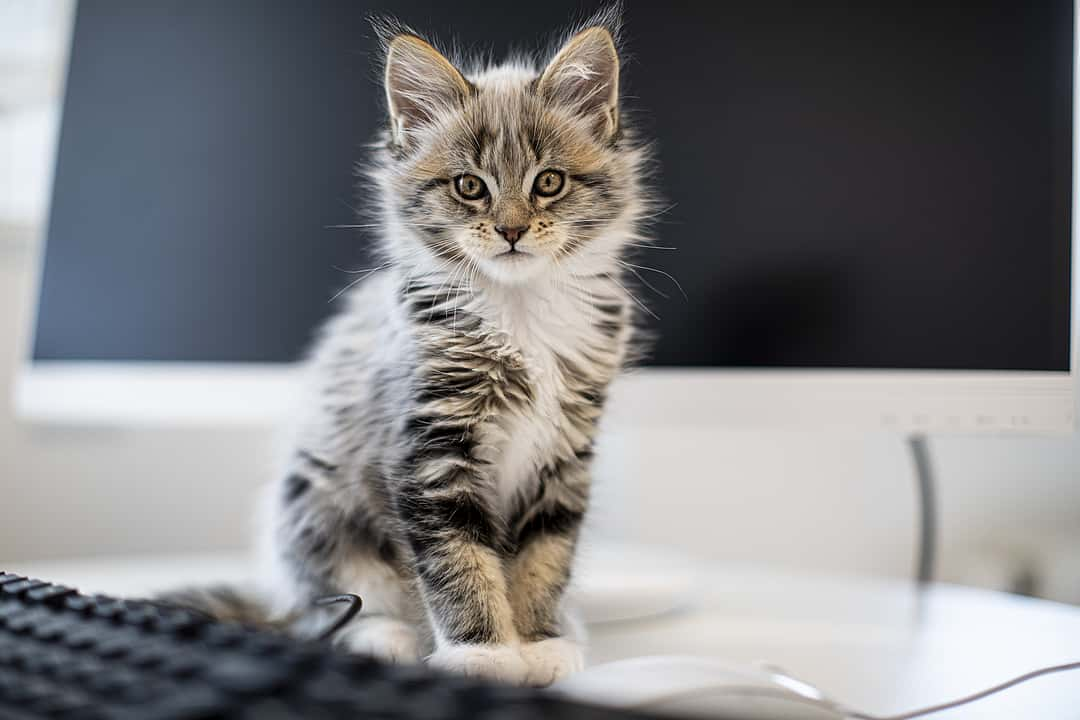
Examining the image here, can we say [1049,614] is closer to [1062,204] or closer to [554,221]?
[1062,204]

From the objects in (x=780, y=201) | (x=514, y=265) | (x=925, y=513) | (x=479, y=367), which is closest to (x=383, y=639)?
(x=479, y=367)

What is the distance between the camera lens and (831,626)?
91 cm

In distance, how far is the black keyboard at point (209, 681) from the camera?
0.37m

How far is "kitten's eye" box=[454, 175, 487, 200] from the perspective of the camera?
772 mm

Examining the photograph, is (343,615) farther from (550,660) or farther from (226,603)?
(226,603)

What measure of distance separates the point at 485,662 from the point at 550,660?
0.06 m

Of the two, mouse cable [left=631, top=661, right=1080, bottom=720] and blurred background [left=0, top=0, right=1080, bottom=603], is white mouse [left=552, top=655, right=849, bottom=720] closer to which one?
mouse cable [left=631, top=661, right=1080, bottom=720]

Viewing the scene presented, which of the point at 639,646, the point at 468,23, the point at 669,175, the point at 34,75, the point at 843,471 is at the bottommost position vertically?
the point at 639,646

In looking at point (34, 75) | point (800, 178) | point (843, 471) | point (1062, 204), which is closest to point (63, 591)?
point (800, 178)

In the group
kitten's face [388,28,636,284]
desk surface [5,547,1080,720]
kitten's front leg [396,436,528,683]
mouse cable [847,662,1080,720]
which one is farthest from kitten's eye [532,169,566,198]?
mouse cable [847,662,1080,720]

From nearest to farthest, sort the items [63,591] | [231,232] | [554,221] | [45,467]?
[63,591] → [554,221] → [231,232] → [45,467]

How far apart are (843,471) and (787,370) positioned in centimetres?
60

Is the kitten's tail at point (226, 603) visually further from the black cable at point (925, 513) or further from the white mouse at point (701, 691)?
the black cable at point (925, 513)

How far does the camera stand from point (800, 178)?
920mm
